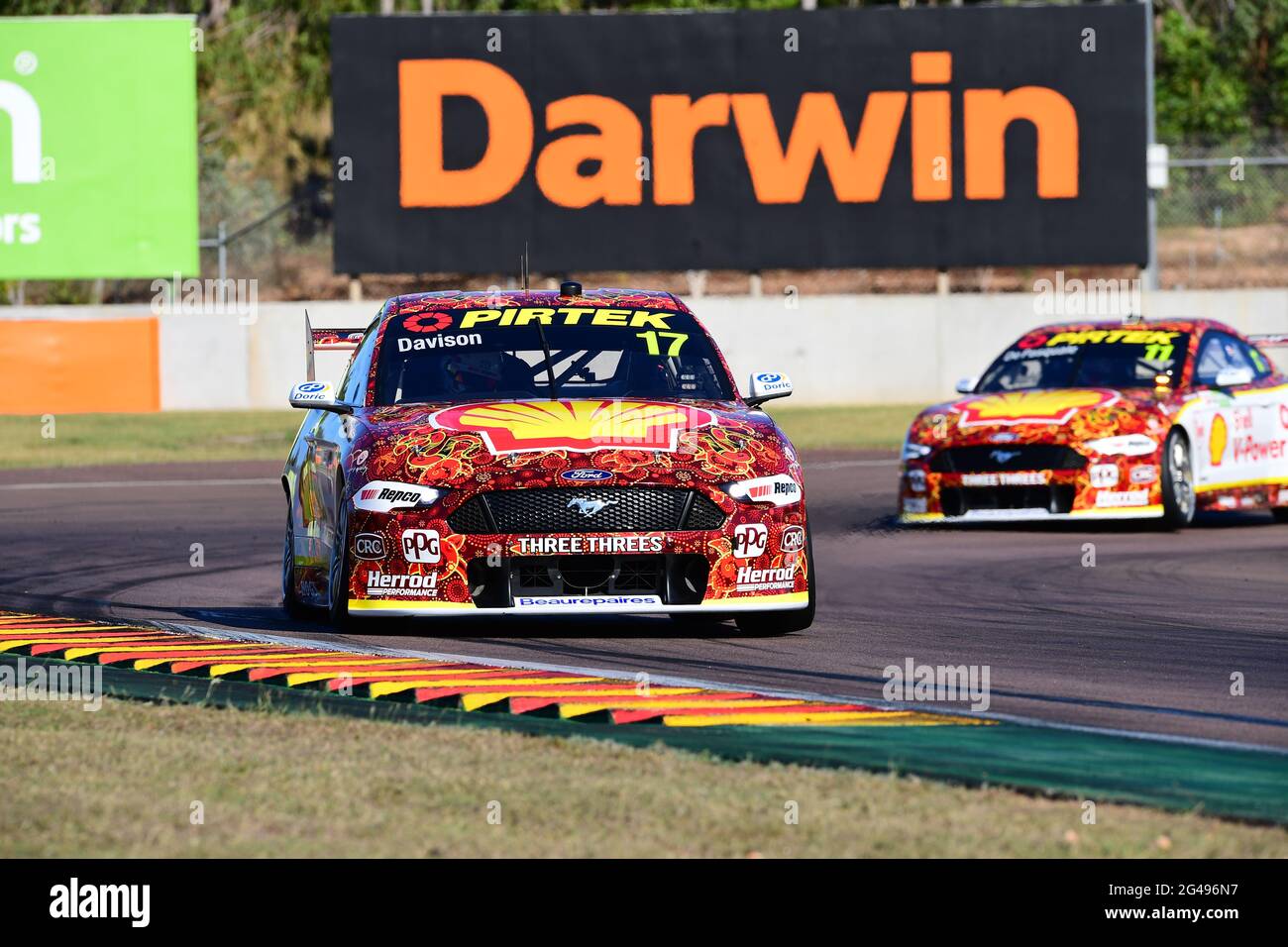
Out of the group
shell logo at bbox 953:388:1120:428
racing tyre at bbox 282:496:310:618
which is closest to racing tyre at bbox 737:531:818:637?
racing tyre at bbox 282:496:310:618

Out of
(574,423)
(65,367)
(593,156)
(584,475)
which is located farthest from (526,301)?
(593,156)

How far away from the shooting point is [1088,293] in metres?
39.3

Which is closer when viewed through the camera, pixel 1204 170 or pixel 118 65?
pixel 118 65

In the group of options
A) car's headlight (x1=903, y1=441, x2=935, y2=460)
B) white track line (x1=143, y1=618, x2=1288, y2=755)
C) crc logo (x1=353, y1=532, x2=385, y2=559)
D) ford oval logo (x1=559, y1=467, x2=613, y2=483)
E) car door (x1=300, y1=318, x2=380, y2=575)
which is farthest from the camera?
car's headlight (x1=903, y1=441, x2=935, y2=460)

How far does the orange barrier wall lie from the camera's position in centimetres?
3259

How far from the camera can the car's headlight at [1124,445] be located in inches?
647

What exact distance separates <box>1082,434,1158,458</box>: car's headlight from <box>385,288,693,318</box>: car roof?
215 inches

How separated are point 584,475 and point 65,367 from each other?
24.0 meters

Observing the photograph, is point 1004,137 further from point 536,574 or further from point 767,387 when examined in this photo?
point 536,574

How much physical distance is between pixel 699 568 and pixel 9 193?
27255 millimetres

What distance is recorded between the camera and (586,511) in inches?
390

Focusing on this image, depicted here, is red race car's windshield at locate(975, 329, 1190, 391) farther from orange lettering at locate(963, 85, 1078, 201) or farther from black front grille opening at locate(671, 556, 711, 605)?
orange lettering at locate(963, 85, 1078, 201)
